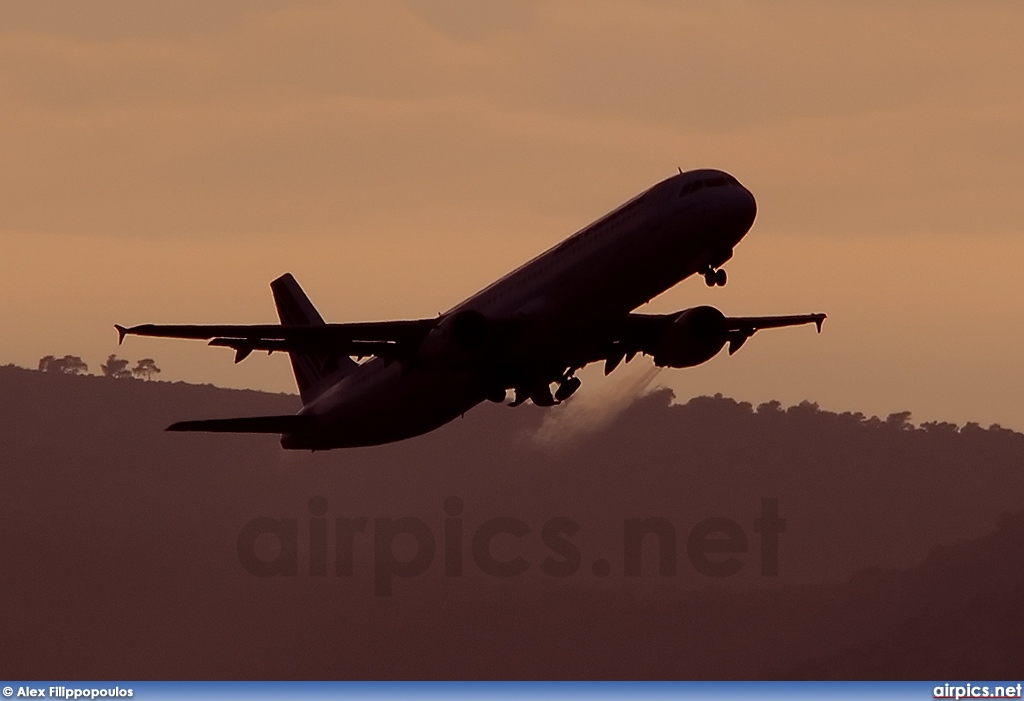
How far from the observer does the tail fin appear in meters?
98.2

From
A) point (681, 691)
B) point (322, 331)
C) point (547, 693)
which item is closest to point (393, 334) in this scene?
point (322, 331)

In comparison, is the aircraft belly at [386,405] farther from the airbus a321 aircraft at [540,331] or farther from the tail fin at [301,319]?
the tail fin at [301,319]

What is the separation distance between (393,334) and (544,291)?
27.6ft

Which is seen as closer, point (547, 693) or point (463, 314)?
point (463, 314)

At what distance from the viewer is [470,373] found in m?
78.8

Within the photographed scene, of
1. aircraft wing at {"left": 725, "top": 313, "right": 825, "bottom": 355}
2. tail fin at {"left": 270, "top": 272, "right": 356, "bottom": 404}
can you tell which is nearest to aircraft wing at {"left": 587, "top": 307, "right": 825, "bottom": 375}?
aircraft wing at {"left": 725, "top": 313, "right": 825, "bottom": 355}

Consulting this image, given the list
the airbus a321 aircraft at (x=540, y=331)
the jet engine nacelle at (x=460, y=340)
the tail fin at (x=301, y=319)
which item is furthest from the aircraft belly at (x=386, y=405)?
the tail fin at (x=301, y=319)

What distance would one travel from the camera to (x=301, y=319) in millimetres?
103812

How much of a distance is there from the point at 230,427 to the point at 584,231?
21.5m

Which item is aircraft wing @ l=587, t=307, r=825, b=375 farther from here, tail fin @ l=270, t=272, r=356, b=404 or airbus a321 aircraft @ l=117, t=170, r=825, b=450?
tail fin @ l=270, t=272, r=356, b=404

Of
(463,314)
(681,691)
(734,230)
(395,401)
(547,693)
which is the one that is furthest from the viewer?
(681,691)

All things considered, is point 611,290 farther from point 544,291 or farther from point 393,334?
point 393,334

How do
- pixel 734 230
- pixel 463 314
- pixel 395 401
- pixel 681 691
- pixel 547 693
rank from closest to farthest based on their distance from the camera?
pixel 734 230 < pixel 463 314 < pixel 395 401 < pixel 547 693 < pixel 681 691

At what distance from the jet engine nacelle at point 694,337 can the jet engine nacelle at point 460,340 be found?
25.2 ft
